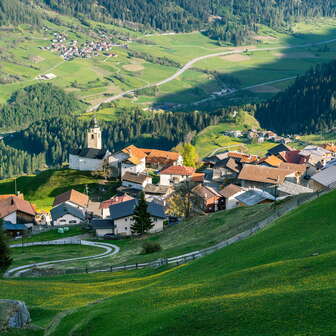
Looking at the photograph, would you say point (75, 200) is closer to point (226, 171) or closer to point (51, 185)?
point (51, 185)

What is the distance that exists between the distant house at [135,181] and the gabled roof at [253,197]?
30688 millimetres

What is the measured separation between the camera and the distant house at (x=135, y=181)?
125m

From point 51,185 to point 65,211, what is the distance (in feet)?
112

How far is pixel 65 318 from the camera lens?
34.2 m

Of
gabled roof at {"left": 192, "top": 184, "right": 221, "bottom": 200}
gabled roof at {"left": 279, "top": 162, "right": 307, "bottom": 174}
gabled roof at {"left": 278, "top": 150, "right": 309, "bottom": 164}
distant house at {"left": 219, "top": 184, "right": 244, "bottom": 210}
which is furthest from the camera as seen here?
gabled roof at {"left": 278, "top": 150, "right": 309, "bottom": 164}

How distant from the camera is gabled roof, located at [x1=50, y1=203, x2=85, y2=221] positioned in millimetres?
108500

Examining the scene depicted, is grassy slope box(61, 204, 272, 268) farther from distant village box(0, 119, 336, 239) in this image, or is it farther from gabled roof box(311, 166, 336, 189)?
gabled roof box(311, 166, 336, 189)

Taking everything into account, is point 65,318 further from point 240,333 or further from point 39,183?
point 39,183

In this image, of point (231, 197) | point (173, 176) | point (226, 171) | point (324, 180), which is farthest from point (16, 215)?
point (324, 180)

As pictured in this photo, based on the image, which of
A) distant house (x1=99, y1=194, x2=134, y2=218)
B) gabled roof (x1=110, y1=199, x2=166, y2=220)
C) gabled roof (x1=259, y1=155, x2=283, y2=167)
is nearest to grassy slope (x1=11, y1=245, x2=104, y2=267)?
gabled roof (x1=110, y1=199, x2=166, y2=220)

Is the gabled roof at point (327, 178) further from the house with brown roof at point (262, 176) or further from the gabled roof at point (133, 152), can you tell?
the gabled roof at point (133, 152)

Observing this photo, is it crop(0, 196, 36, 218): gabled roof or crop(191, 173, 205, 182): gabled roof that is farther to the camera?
crop(191, 173, 205, 182): gabled roof

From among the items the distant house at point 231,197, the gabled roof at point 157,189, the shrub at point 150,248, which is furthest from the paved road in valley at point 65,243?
the gabled roof at point 157,189

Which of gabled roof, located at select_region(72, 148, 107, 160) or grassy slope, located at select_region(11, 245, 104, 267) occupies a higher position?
grassy slope, located at select_region(11, 245, 104, 267)
